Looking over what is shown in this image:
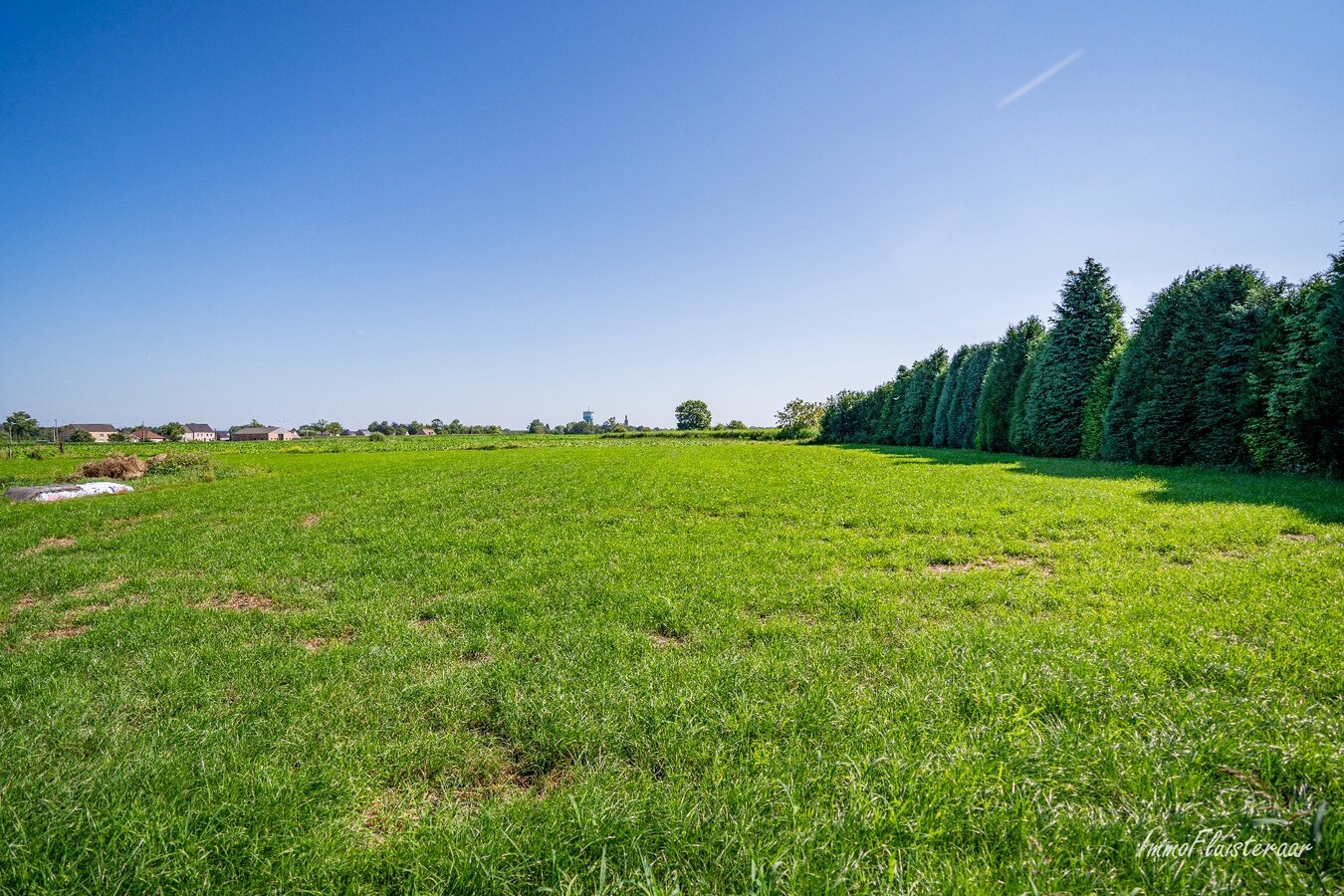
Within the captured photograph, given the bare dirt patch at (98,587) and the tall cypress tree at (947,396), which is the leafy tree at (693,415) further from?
the bare dirt patch at (98,587)

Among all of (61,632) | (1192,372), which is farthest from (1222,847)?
(1192,372)

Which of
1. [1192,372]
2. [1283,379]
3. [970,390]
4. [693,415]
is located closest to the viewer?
[1283,379]

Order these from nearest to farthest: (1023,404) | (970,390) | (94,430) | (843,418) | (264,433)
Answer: (1023,404)
(970,390)
(843,418)
(94,430)
(264,433)

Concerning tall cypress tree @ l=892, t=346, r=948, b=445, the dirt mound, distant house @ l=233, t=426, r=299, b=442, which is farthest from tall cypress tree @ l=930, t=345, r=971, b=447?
distant house @ l=233, t=426, r=299, b=442

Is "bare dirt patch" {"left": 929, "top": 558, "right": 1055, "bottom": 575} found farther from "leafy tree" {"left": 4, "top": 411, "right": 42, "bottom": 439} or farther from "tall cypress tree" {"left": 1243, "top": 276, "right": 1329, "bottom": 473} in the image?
"leafy tree" {"left": 4, "top": 411, "right": 42, "bottom": 439}

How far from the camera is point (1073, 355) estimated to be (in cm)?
2902

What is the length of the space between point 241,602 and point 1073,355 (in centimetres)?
3755

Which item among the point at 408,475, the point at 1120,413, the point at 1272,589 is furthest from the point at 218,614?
the point at 1120,413

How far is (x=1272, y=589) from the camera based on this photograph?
219 inches

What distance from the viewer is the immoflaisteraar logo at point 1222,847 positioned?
215 cm

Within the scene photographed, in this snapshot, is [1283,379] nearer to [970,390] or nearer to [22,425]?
[970,390]

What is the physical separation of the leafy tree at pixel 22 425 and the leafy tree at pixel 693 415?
13245cm

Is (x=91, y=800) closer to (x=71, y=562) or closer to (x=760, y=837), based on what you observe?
(x=760, y=837)

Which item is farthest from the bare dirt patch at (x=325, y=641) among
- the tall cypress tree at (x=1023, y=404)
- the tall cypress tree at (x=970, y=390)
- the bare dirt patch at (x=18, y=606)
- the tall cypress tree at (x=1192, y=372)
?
the tall cypress tree at (x=970, y=390)
